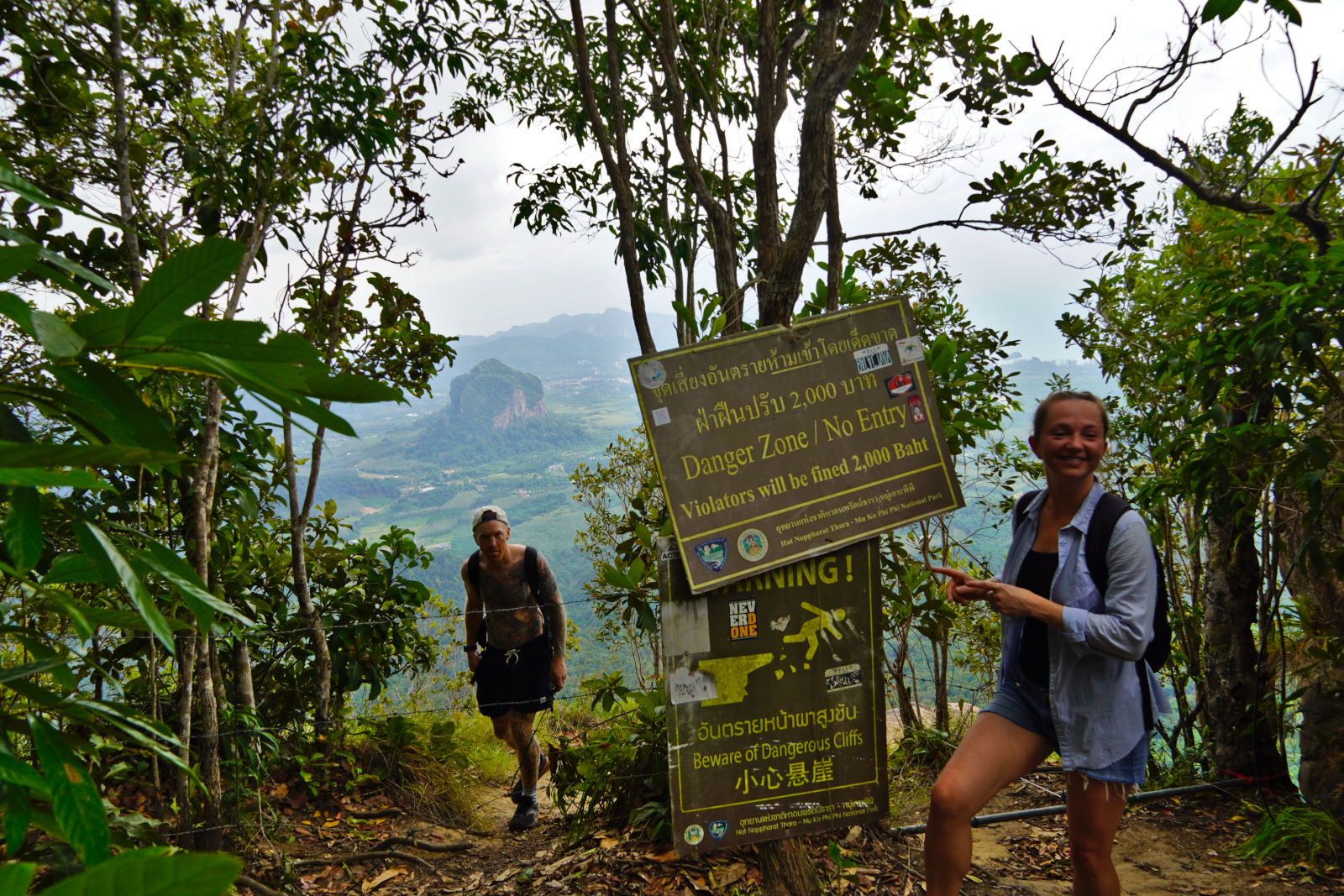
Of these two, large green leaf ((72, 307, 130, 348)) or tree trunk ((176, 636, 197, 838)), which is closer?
large green leaf ((72, 307, 130, 348))

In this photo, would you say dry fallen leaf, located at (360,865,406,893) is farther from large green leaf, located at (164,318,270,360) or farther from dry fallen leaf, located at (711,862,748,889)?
large green leaf, located at (164,318,270,360)

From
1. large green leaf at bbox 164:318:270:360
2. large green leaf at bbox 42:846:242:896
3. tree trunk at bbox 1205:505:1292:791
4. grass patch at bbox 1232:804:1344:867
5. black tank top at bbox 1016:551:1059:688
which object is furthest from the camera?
tree trunk at bbox 1205:505:1292:791

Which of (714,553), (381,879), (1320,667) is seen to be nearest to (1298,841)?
(1320,667)

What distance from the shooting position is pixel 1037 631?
2273 mm

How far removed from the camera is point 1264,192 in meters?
3.76

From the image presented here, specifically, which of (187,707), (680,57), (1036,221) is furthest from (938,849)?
(680,57)

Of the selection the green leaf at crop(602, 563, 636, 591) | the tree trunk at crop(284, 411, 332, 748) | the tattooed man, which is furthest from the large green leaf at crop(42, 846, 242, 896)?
the tree trunk at crop(284, 411, 332, 748)

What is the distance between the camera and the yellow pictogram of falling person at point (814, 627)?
7.39 feet

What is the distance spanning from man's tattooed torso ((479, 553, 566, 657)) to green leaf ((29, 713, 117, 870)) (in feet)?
12.7

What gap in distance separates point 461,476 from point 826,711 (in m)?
74.0

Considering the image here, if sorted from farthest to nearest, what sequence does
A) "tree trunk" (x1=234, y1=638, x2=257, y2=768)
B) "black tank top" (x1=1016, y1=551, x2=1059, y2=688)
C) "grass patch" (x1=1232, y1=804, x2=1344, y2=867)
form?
"tree trunk" (x1=234, y1=638, x2=257, y2=768)
"grass patch" (x1=1232, y1=804, x2=1344, y2=867)
"black tank top" (x1=1016, y1=551, x2=1059, y2=688)

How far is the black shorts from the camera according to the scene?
444 centimetres

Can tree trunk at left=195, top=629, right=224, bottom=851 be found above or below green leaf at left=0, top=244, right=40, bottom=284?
below

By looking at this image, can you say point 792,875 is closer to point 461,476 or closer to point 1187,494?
point 1187,494
